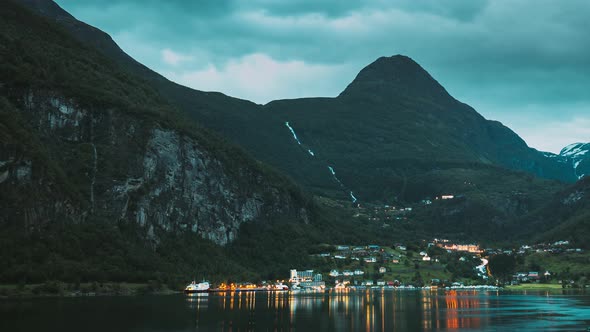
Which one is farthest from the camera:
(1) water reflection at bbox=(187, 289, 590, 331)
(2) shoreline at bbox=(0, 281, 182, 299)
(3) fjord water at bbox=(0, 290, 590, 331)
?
(2) shoreline at bbox=(0, 281, 182, 299)

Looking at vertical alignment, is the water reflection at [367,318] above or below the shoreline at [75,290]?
below

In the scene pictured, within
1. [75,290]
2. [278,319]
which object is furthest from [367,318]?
[75,290]

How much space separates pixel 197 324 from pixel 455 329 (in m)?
32.3

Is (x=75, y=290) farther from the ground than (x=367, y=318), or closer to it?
farther from the ground

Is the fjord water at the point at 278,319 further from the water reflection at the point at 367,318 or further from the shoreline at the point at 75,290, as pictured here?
the shoreline at the point at 75,290

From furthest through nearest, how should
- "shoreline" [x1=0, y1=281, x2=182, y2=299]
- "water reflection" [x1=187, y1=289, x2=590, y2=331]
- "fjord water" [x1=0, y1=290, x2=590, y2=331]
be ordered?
1. "shoreline" [x1=0, y1=281, x2=182, y2=299]
2. "water reflection" [x1=187, y1=289, x2=590, y2=331]
3. "fjord water" [x1=0, y1=290, x2=590, y2=331]

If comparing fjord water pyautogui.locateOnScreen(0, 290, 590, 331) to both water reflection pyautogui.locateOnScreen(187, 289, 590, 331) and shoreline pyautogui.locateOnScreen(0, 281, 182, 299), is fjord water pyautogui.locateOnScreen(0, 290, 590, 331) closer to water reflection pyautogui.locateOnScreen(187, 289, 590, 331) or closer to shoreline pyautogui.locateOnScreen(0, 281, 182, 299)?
water reflection pyautogui.locateOnScreen(187, 289, 590, 331)

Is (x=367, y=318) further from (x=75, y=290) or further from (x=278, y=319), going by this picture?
(x=75, y=290)

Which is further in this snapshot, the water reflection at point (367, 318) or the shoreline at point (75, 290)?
the shoreline at point (75, 290)

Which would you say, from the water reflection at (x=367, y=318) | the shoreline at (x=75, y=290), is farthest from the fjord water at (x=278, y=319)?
the shoreline at (x=75, y=290)

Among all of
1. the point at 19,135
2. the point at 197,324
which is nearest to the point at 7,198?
the point at 19,135

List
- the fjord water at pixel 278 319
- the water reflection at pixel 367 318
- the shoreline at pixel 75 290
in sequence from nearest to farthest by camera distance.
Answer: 1. the fjord water at pixel 278 319
2. the water reflection at pixel 367 318
3. the shoreline at pixel 75 290

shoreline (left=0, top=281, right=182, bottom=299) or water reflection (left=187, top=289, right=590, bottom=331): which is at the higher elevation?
shoreline (left=0, top=281, right=182, bottom=299)

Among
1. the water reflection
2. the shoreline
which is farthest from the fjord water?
the shoreline
